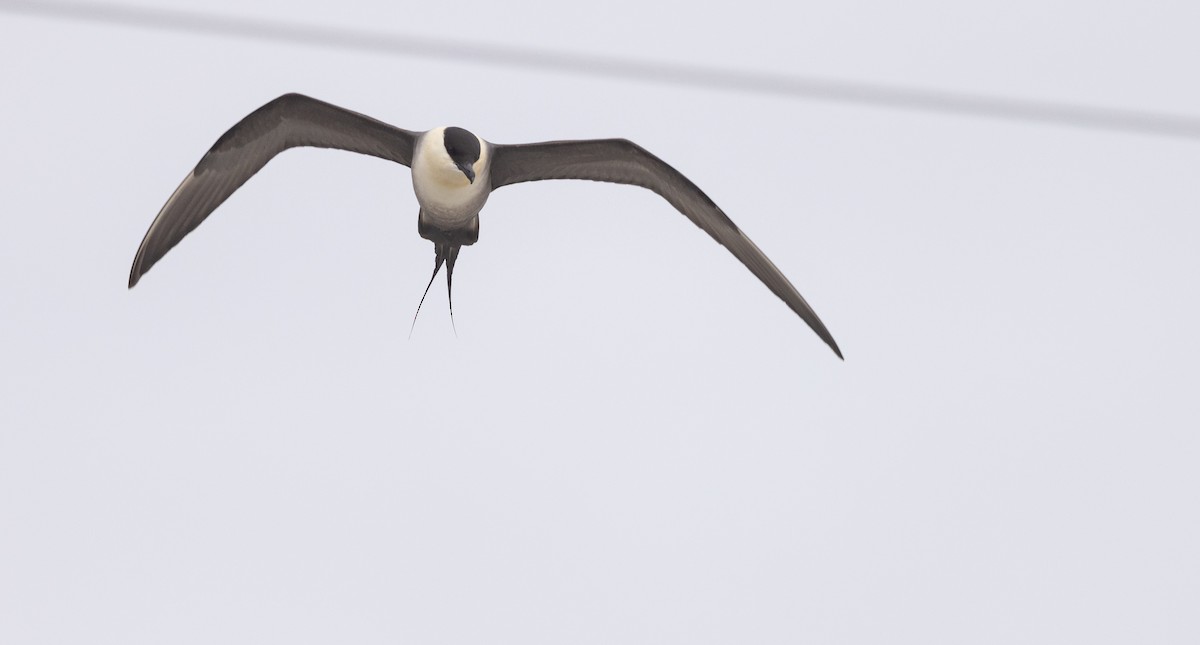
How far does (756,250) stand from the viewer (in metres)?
12.6

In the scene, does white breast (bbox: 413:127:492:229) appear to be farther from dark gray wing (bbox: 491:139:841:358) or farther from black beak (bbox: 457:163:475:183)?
dark gray wing (bbox: 491:139:841:358)

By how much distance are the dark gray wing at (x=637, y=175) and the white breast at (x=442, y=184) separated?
60cm

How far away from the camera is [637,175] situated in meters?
12.4

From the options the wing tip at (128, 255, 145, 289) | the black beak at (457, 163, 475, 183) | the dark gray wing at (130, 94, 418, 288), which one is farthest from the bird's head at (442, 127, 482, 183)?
the wing tip at (128, 255, 145, 289)

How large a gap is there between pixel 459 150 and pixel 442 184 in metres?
0.28

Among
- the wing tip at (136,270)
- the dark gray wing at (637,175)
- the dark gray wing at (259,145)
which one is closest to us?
the wing tip at (136,270)

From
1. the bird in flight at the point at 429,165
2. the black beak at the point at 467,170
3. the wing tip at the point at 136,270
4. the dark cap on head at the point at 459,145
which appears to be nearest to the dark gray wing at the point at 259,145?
the bird in flight at the point at 429,165

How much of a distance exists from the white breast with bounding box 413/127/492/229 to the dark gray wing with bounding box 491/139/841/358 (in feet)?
1.96

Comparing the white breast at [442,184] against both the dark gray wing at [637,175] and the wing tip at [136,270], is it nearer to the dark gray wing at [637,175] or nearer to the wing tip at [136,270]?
the dark gray wing at [637,175]

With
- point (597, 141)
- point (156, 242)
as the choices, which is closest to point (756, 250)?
point (597, 141)

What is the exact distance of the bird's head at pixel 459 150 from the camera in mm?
10375

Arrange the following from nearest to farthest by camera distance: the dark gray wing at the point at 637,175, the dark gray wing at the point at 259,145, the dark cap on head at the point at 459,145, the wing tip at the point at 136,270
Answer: the dark cap on head at the point at 459,145, the wing tip at the point at 136,270, the dark gray wing at the point at 259,145, the dark gray wing at the point at 637,175

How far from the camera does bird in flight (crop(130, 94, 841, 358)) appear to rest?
415 inches

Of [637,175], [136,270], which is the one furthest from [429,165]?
[637,175]
